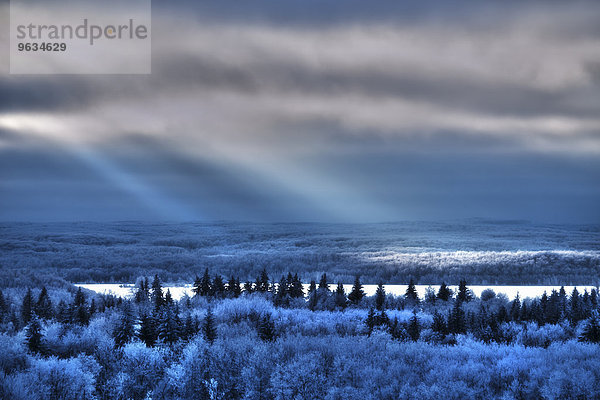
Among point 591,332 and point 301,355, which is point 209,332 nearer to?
point 301,355

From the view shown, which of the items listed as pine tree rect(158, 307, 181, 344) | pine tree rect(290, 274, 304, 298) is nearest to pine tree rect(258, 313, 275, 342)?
pine tree rect(158, 307, 181, 344)

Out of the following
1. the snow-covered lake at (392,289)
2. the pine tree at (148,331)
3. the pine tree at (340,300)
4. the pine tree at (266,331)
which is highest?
the pine tree at (148,331)

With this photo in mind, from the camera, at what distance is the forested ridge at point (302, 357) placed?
53.9m

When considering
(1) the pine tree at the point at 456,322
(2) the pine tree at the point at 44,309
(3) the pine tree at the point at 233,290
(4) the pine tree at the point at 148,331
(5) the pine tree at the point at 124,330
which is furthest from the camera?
(3) the pine tree at the point at 233,290

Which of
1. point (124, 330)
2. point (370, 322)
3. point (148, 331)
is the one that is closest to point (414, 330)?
point (370, 322)

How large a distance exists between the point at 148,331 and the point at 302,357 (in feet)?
77.0

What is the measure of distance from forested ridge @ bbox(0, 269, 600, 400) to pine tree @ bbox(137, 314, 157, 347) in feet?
0.42

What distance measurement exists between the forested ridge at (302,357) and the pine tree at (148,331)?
0.13 metres

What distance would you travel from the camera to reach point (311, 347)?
69.2 meters

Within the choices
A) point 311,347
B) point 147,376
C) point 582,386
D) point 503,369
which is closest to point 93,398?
point 147,376

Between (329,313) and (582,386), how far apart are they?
52.9 m

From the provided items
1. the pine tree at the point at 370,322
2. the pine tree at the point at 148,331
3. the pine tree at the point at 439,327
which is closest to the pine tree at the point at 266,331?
the pine tree at the point at 148,331

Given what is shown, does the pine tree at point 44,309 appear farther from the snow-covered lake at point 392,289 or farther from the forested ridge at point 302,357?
the snow-covered lake at point 392,289

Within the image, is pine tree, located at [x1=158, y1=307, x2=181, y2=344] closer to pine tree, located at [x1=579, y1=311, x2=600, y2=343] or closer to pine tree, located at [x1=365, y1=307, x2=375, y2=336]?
pine tree, located at [x1=365, y1=307, x2=375, y2=336]
